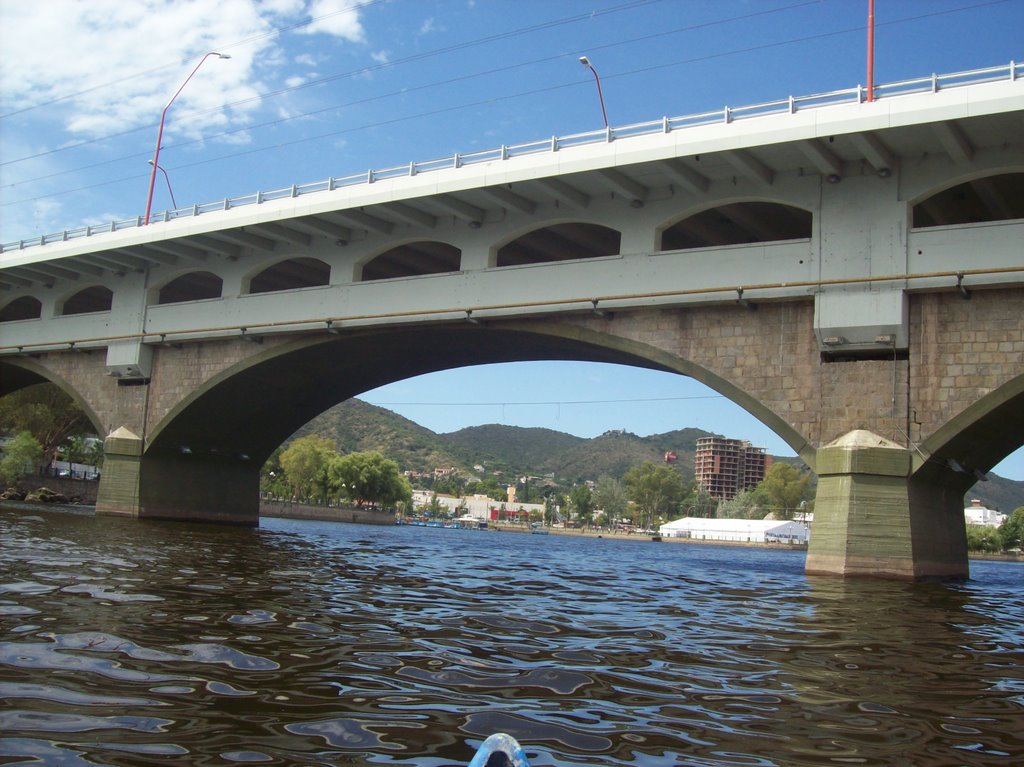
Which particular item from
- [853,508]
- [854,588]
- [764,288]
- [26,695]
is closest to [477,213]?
[764,288]

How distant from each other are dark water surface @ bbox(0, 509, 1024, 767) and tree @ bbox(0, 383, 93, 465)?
209 ft

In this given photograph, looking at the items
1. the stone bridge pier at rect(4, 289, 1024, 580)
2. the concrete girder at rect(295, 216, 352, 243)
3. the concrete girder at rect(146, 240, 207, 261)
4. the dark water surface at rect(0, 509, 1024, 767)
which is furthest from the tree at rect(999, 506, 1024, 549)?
the dark water surface at rect(0, 509, 1024, 767)

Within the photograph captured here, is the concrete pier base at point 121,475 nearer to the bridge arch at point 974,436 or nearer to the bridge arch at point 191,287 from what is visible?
the bridge arch at point 191,287

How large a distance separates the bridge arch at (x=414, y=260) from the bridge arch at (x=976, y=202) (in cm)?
1561

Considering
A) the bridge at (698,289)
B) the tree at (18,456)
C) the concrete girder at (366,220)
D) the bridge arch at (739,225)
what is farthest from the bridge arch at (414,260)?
the tree at (18,456)

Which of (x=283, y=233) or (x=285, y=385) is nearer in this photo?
(x=283, y=233)

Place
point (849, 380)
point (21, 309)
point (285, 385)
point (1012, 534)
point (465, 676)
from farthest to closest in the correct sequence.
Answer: point (1012, 534) → point (21, 309) → point (285, 385) → point (849, 380) → point (465, 676)

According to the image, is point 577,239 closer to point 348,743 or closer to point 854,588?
point 854,588

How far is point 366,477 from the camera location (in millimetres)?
107812

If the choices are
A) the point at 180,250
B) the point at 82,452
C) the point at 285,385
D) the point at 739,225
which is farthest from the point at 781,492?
the point at 180,250

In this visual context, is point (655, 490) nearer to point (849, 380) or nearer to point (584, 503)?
point (584, 503)

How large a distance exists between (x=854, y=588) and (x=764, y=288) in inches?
323

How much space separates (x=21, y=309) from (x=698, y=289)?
38440 mm

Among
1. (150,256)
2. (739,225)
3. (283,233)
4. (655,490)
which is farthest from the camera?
(655,490)
